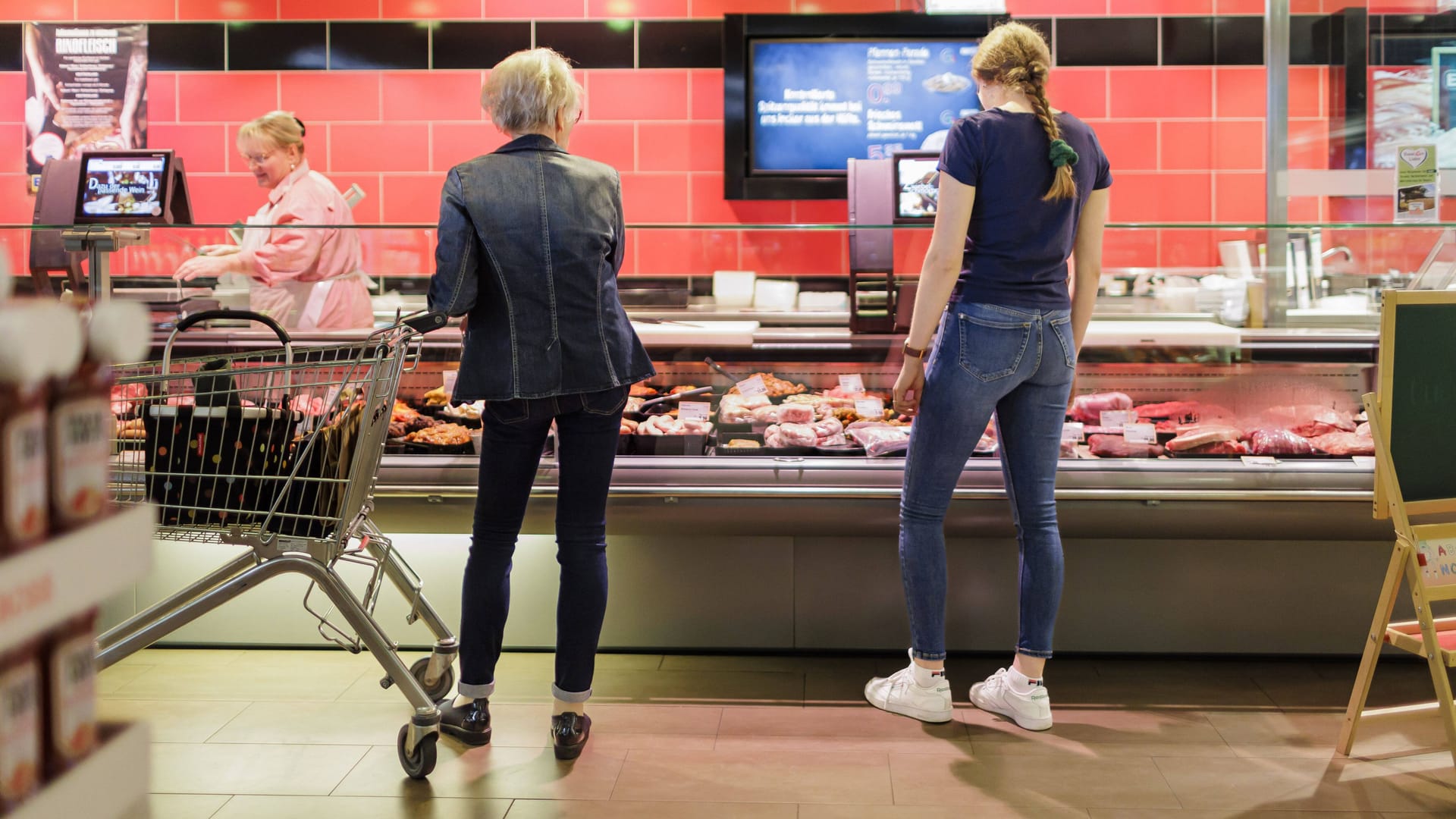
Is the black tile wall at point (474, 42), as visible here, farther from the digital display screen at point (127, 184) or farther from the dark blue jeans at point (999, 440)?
the dark blue jeans at point (999, 440)

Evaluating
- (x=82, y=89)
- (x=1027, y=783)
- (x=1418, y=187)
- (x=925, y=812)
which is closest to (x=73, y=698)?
(x=925, y=812)

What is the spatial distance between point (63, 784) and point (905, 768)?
202cm

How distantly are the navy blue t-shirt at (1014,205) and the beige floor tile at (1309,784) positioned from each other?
1.07 meters

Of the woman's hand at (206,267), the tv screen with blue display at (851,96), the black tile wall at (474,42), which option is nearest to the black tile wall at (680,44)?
the tv screen with blue display at (851,96)

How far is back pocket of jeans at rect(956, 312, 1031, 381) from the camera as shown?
2.61m

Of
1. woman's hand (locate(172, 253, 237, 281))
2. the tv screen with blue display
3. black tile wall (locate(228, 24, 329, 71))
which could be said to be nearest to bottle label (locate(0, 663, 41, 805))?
woman's hand (locate(172, 253, 237, 281))

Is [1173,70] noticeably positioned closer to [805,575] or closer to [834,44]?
[834,44]

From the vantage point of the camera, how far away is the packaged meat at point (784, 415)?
3.21m

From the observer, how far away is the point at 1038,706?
2.69m

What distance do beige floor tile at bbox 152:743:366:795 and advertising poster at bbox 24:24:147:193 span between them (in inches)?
170

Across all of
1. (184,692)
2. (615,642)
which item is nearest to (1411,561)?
(615,642)

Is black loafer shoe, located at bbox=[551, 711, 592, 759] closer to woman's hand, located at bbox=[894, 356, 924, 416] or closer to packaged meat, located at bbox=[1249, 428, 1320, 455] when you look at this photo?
woman's hand, located at bbox=[894, 356, 924, 416]

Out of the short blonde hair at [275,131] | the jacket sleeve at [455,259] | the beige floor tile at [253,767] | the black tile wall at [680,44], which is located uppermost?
the black tile wall at [680,44]

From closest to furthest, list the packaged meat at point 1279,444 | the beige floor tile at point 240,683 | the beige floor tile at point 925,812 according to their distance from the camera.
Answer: the beige floor tile at point 925,812 < the beige floor tile at point 240,683 < the packaged meat at point 1279,444
